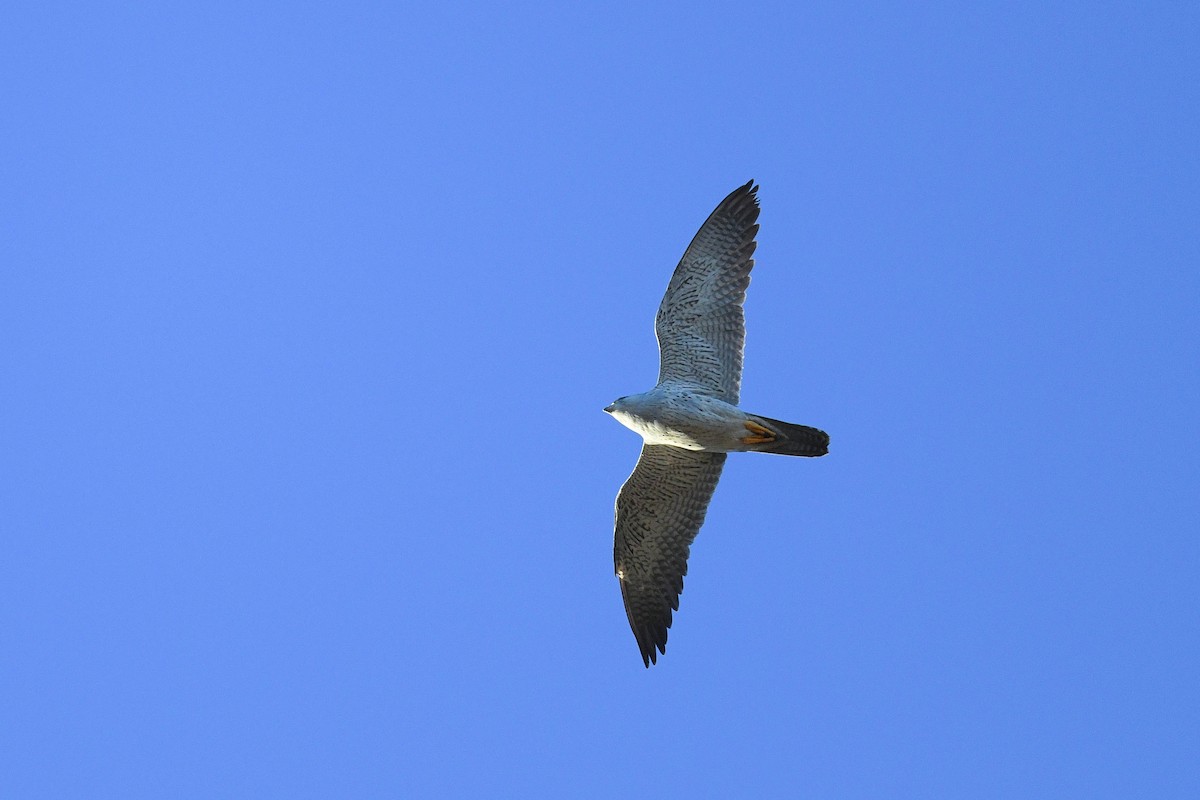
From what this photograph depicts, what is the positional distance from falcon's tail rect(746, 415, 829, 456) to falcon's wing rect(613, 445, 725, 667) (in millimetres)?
935

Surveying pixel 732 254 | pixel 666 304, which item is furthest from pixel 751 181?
pixel 666 304

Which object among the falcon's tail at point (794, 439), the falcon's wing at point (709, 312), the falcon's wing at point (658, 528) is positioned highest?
the falcon's wing at point (709, 312)

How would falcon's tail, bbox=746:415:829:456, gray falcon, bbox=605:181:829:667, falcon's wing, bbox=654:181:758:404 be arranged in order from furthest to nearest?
falcon's wing, bbox=654:181:758:404 → gray falcon, bbox=605:181:829:667 → falcon's tail, bbox=746:415:829:456

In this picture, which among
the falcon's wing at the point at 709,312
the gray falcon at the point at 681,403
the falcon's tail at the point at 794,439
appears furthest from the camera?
the falcon's wing at the point at 709,312

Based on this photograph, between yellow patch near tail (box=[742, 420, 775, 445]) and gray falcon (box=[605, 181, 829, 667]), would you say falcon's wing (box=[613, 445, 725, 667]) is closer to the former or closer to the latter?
gray falcon (box=[605, 181, 829, 667])

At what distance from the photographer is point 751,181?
1315cm

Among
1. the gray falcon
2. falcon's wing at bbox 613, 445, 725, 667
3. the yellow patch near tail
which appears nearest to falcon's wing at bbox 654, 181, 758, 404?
the gray falcon

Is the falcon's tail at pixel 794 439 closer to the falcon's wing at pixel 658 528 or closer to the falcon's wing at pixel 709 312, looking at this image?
the falcon's wing at pixel 709 312

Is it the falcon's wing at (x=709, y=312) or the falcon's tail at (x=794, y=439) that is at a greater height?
the falcon's wing at (x=709, y=312)

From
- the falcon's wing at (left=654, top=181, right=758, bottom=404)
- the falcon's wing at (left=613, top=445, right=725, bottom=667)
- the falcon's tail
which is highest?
the falcon's wing at (left=654, top=181, right=758, bottom=404)

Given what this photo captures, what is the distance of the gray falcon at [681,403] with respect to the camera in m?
12.3

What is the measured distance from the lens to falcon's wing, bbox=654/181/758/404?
1249 centimetres

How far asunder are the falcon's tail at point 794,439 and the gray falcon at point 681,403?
0.89ft

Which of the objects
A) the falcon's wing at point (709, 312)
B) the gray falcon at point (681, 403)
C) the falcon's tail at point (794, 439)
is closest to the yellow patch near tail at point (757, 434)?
the falcon's tail at point (794, 439)
